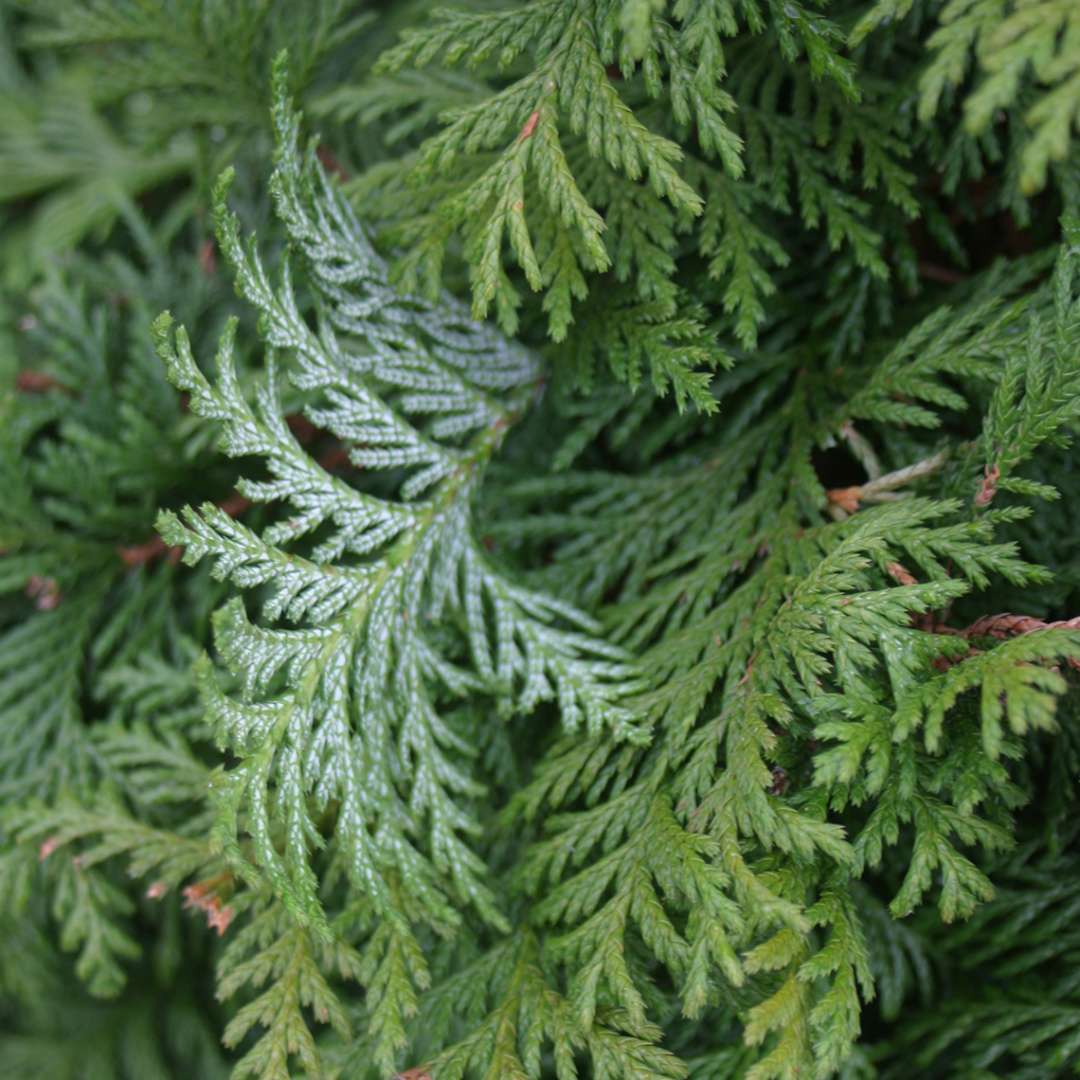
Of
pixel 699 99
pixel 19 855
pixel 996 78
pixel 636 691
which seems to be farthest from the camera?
pixel 19 855

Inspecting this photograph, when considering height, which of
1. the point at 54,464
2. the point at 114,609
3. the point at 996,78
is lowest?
the point at 996,78

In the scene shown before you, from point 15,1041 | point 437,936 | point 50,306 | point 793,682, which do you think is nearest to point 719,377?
point 793,682

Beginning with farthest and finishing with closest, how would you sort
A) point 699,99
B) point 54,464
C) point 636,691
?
point 54,464, point 636,691, point 699,99

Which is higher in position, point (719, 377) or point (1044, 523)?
point (719, 377)

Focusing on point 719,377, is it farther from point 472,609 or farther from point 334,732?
point 334,732

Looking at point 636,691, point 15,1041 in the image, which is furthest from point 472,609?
point 15,1041

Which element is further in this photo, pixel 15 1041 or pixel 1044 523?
pixel 15 1041

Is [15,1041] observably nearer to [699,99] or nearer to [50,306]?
[50,306]
